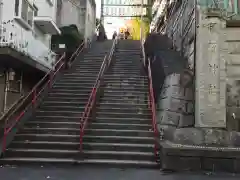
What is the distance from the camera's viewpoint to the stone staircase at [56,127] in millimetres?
8750

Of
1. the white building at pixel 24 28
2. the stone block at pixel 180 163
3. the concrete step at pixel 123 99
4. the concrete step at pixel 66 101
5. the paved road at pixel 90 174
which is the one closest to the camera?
the paved road at pixel 90 174

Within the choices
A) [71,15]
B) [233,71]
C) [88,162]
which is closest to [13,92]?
[88,162]

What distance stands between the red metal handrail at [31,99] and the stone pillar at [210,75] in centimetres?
570

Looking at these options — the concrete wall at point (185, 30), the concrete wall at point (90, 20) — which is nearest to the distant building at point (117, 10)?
the concrete wall at point (90, 20)

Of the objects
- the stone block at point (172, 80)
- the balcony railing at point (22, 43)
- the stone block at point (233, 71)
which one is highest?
the balcony railing at point (22, 43)

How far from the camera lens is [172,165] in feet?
26.2

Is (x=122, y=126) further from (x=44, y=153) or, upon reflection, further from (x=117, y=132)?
(x=44, y=153)

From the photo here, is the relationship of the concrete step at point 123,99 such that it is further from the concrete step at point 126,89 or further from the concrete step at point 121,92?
the concrete step at point 126,89

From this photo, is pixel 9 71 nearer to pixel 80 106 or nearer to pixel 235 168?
pixel 80 106

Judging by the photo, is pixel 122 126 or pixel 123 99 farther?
pixel 123 99

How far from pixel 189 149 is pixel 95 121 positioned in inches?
152

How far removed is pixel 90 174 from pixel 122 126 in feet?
10.5

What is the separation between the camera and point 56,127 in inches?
412

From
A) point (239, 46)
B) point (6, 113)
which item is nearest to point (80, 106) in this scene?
point (6, 113)
